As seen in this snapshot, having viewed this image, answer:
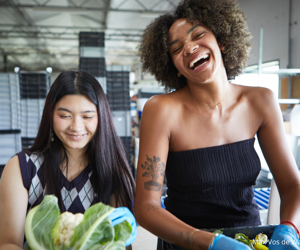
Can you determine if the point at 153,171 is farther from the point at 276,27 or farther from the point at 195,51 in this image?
the point at 276,27

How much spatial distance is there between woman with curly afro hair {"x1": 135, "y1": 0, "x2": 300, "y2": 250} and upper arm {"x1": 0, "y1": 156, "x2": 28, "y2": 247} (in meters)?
0.52

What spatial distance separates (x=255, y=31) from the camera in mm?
6215

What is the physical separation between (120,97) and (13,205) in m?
3.80

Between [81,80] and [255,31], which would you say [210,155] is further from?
[255,31]

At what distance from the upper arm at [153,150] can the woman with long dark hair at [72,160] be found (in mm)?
282

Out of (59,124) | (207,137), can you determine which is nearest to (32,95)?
(59,124)

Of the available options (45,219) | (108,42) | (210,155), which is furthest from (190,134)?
(108,42)

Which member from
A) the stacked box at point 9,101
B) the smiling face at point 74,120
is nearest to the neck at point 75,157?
the smiling face at point 74,120

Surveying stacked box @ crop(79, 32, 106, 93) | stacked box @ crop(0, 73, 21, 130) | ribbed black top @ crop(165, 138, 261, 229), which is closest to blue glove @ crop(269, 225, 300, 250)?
ribbed black top @ crop(165, 138, 261, 229)

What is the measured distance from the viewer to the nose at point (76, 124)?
120cm

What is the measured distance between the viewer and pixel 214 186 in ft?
3.57

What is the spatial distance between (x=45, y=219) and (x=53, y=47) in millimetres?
16041

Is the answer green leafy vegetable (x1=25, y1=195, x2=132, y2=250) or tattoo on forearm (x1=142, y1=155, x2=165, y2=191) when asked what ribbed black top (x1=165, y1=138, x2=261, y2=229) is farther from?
green leafy vegetable (x1=25, y1=195, x2=132, y2=250)

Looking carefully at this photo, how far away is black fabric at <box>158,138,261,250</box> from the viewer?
109 cm
